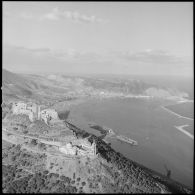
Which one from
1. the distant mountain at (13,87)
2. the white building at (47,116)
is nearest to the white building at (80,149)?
the white building at (47,116)

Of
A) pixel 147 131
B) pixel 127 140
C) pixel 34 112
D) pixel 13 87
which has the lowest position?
pixel 127 140

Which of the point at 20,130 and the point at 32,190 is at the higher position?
the point at 20,130

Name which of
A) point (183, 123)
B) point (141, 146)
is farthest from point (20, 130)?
point (183, 123)

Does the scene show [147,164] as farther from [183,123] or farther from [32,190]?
[183,123]

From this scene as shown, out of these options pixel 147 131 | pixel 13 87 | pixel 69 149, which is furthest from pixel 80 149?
pixel 13 87

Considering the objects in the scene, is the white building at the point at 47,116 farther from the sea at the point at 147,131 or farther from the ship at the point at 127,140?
the ship at the point at 127,140

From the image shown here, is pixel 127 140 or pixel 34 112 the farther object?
pixel 127 140

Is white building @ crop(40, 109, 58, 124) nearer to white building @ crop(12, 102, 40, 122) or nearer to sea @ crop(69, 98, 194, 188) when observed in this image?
white building @ crop(12, 102, 40, 122)

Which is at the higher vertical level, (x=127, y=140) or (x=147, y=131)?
(x=147, y=131)

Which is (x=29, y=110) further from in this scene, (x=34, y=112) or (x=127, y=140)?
(x=127, y=140)
